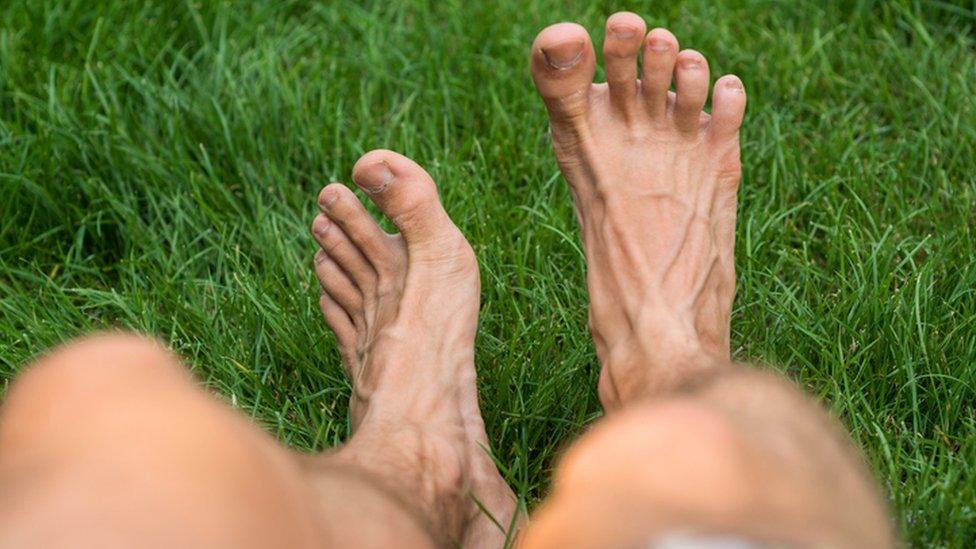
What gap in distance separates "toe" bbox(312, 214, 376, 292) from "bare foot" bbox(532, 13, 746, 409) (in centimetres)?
35

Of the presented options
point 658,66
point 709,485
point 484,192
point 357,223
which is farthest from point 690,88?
point 709,485

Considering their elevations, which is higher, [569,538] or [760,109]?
[569,538]

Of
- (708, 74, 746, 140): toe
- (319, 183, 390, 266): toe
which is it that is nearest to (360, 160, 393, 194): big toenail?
(319, 183, 390, 266): toe

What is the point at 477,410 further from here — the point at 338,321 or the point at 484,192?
the point at 484,192

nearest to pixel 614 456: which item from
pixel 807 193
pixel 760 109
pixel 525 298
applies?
pixel 525 298

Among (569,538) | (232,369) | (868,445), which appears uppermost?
(569,538)

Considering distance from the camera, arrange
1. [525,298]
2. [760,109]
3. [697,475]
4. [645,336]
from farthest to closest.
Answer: [760,109]
[525,298]
[645,336]
[697,475]

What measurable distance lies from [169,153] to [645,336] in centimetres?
102

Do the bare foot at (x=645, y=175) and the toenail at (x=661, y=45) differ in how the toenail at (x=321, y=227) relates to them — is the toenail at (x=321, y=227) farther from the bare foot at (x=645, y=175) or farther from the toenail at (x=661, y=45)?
the toenail at (x=661, y=45)

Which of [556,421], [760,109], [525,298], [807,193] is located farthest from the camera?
[760,109]

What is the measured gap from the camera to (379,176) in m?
1.73

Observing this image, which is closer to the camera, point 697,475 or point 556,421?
point 697,475

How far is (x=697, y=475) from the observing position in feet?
3.26

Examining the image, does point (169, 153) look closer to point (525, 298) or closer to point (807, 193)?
point (525, 298)
